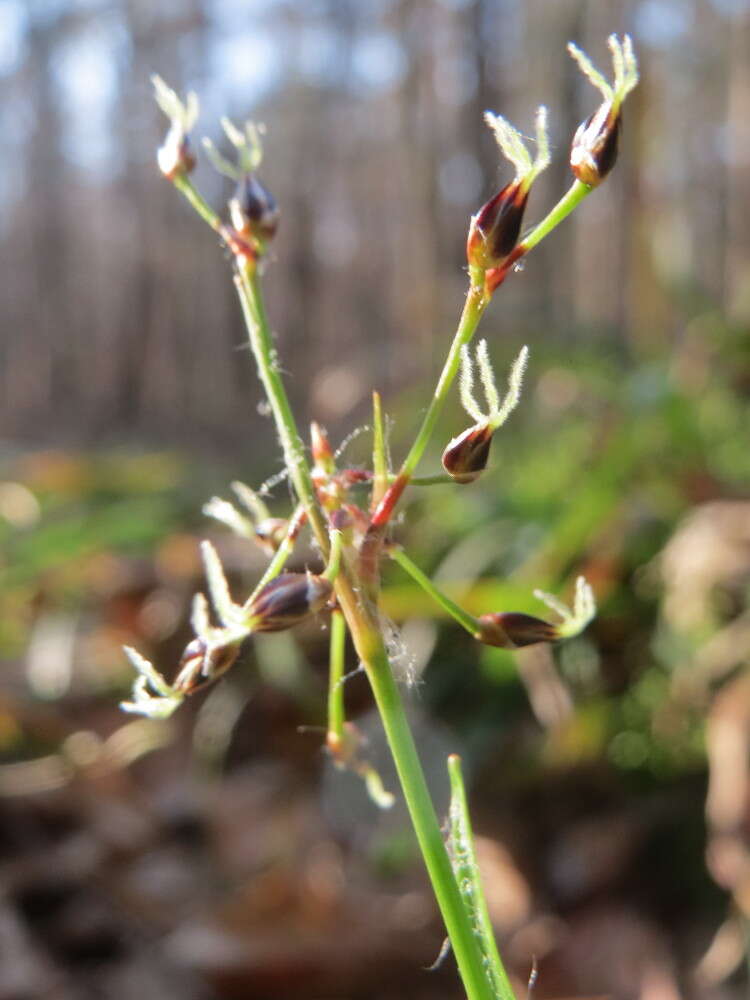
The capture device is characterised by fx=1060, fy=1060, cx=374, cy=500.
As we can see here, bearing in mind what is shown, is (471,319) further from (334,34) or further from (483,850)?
(334,34)

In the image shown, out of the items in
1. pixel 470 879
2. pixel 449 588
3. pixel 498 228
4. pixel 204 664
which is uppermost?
pixel 498 228

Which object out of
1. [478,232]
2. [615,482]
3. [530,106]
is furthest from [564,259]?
[478,232]

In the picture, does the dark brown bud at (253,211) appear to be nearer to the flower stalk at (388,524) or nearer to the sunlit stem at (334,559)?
the flower stalk at (388,524)

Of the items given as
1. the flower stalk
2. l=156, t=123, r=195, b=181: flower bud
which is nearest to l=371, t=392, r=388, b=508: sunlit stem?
the flower stalk

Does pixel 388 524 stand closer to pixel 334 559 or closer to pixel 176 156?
pixel 334 559

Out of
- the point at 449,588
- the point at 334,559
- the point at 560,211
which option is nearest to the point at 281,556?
the point at 334,559

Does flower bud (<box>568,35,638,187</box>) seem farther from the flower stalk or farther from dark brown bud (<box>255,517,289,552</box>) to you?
dark brown bud (<box>255,517,289,552</box>)
